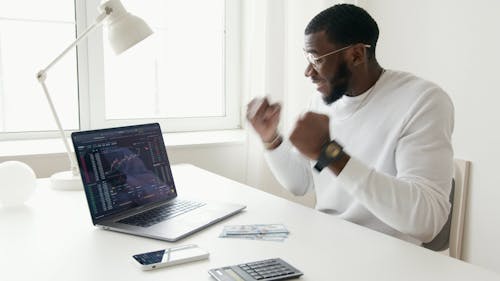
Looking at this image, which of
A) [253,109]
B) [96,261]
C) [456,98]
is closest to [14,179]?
[96,261]

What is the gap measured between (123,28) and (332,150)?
2.59 ft

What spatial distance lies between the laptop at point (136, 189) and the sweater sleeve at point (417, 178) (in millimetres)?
361

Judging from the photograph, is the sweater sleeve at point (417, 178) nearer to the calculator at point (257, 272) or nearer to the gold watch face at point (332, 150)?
the gold watch face at point (332, 150)

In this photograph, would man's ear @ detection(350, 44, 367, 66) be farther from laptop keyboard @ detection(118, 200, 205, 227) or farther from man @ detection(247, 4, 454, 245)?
laptop keyboard @ detection(118, 200, 205, 227)

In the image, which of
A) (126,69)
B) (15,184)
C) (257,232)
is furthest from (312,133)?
(126,69)

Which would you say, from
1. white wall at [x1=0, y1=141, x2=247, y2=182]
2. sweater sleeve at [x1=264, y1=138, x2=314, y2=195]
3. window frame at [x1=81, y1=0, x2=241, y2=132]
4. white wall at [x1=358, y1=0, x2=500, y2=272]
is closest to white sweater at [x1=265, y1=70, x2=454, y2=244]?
sweater sleeve at [x1=264, y1=138, x2=314, y2=195]

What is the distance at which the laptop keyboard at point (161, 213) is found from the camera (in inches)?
51.6

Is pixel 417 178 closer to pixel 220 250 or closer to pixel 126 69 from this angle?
pixel 220 250

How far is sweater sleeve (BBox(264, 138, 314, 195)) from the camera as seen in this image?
1.69 m

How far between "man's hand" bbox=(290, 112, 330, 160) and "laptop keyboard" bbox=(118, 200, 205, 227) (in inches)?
15.0

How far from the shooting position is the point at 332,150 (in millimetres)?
1229

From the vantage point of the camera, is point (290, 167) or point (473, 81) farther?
point (473, 81)

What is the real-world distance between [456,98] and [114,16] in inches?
55.1

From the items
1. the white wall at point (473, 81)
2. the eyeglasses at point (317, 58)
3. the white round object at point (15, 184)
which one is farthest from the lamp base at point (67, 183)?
the white wall at point (473, 81)
